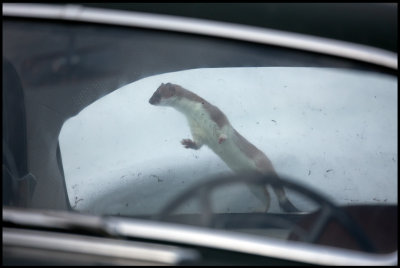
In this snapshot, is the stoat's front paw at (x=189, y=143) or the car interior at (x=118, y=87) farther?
the stoat's front paw at (x=189, y=143)

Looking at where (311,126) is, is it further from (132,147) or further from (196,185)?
(132,147)

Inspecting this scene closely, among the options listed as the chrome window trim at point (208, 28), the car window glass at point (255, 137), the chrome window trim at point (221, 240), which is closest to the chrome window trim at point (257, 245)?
the chrome window trim at point (221, 240)

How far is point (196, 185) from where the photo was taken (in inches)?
78.3

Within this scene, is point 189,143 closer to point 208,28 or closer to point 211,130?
Result: point 211,130

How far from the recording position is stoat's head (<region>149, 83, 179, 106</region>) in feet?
6.88

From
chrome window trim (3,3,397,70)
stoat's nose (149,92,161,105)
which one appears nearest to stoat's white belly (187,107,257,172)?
stoat's nose (149,92,161,105)

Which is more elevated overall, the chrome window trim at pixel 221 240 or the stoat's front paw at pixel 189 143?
the stoat's front paw at pixel 189 143

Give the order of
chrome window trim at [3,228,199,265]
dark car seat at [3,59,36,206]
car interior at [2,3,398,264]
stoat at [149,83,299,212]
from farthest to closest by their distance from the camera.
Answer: dark car seat at [3,59,36,206]
stoat at [149,83,299,212]
car interior at [2,3,398,264]
chrome window trim at [3,228,199,265]

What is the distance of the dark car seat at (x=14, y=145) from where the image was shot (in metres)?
2.16

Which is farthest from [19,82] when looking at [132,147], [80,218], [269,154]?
[269,154]

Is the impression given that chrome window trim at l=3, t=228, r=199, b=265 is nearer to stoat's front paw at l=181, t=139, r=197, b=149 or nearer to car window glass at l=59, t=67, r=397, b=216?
car window glass at l=59, t=67, r=397, b=216

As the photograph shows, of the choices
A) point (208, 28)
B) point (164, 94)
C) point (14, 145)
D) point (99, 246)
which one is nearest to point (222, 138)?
point (164, 94)

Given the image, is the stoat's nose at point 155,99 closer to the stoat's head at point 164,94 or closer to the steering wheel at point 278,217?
the stoat's head at point 164,94

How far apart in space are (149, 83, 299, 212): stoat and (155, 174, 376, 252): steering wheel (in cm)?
7
